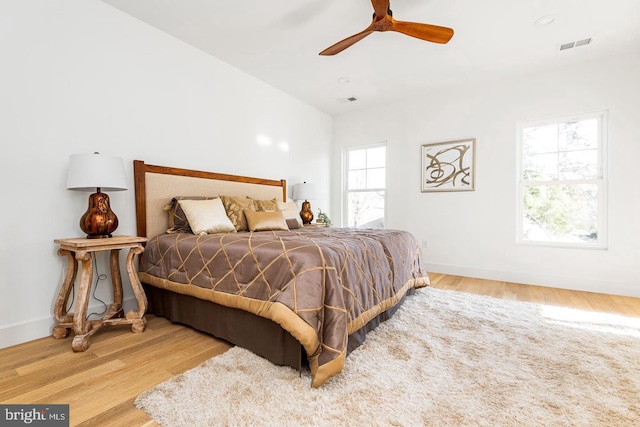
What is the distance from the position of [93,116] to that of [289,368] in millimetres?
2515

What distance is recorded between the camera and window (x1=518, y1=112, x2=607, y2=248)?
3.42 meters

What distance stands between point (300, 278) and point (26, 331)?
209 cm

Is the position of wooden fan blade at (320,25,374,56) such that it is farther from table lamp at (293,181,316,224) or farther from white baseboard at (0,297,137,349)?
white baseboard at (0,297,137,349)

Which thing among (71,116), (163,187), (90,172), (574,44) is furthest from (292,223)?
(574,44)

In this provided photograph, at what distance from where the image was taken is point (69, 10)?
2.26 metres

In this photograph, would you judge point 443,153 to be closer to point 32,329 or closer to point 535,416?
point 535,416

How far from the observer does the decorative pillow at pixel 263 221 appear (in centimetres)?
295

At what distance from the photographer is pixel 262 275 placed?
1760 millimetres

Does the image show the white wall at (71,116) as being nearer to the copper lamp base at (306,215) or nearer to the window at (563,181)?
the copper lamp base at (306,215)

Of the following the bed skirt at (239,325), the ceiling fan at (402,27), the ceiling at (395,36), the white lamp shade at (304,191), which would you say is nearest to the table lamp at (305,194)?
the white lamp shade at (304,191)

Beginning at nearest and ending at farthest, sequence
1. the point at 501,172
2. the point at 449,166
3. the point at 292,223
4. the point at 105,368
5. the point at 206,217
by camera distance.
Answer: the point at 105,368 < the point at 206,217 < the point at 292,223 < the point at 501,172 < the point at 449,166

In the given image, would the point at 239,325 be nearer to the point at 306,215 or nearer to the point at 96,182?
the point at 96,182

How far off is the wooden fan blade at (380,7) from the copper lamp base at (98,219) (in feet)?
8.07

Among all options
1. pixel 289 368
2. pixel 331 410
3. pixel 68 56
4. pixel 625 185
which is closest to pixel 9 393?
pixel 289 368
